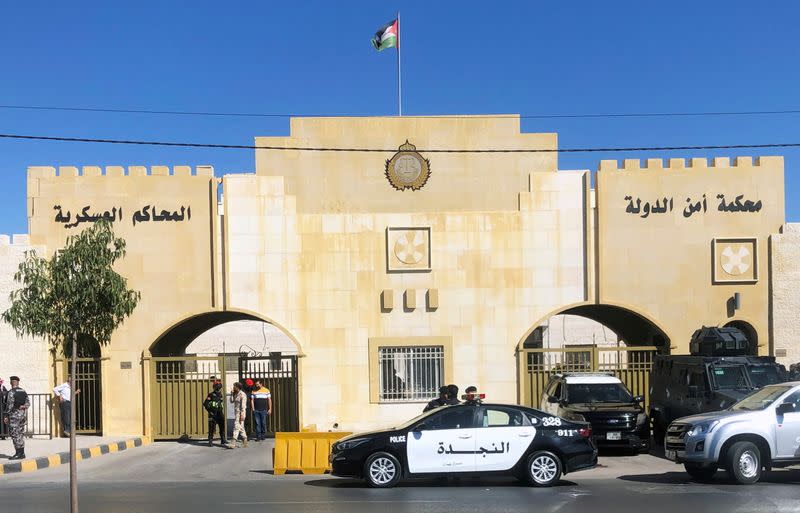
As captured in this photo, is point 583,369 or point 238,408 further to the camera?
point 583,369

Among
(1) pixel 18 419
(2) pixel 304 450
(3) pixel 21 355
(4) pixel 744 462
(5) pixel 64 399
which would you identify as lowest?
(2) pixel 304 450

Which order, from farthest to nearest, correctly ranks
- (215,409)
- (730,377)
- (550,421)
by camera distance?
(215,409) → (730,377) → (550,421)

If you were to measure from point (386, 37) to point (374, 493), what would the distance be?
14.9m

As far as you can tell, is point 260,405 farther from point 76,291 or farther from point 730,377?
point 730,377

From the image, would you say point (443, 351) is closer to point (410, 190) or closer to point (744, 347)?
point (410, 190)

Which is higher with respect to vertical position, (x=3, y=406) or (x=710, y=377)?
(x=710, y=377)

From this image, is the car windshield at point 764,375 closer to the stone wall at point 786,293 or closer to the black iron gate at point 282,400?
the stone wall at point 786,293

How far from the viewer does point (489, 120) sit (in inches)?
955

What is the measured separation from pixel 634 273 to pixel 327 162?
862cm

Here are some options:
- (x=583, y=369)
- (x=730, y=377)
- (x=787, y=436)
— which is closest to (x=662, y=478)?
(x=787, y=436)

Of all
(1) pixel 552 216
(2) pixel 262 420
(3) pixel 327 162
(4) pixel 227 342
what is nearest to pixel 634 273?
(1) pixel 552 216

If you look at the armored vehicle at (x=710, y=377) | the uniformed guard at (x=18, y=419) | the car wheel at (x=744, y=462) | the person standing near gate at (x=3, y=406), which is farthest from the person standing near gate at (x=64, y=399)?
the car wheel at (x=744, y=462)

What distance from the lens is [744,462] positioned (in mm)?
14844

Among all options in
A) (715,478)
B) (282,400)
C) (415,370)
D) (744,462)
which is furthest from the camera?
(282,400)
